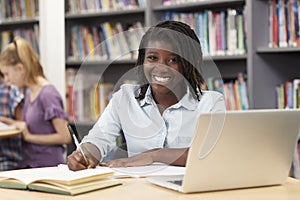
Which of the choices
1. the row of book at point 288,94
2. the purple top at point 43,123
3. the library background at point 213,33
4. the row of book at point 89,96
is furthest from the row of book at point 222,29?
the row of book at point 89,96

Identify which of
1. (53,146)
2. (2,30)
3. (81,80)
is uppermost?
(2,30)

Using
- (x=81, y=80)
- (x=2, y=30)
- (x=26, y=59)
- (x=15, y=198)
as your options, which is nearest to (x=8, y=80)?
(x=26, y=59)

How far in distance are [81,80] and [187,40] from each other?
0.32 metres

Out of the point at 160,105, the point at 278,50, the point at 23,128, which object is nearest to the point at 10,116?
the point at 23,128

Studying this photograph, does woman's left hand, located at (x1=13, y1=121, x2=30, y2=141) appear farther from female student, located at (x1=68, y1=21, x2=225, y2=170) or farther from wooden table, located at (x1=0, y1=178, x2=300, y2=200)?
wooden table, located at (x1=0, y1=178, x2=300, y2=200)

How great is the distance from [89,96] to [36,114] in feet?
5.10

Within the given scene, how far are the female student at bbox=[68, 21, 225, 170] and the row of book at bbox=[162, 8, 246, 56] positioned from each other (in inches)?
63.6

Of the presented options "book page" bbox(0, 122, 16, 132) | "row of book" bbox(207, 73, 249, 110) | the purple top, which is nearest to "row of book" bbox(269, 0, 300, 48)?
"row of book" bbox(207, 73, 249, 110)

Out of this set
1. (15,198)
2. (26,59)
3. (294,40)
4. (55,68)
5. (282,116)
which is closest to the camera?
(15,198)

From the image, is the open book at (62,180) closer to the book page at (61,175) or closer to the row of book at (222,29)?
the book page at (61,175)

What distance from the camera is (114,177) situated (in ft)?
5.71

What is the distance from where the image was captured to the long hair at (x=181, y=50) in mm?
1679

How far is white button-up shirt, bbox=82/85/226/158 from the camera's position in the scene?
172 cm

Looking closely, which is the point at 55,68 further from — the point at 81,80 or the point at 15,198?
the point at 15,198
